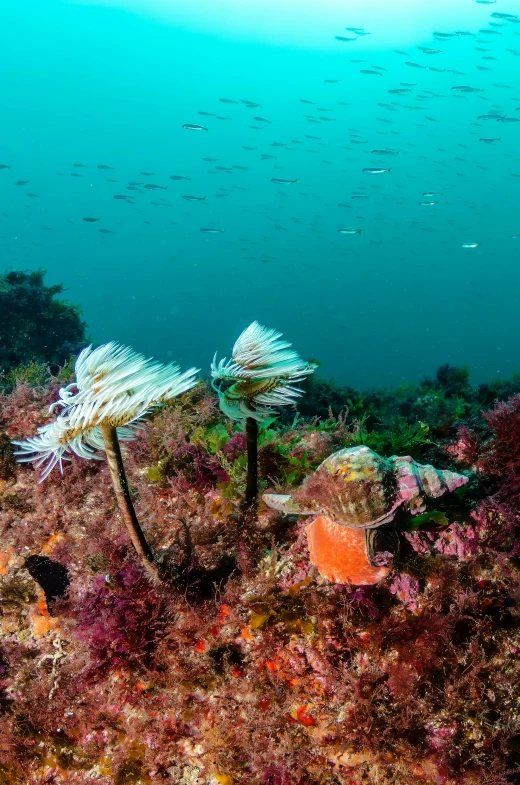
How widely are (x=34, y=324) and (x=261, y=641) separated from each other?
17.2 metres

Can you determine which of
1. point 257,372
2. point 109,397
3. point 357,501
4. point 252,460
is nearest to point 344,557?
point 357,501

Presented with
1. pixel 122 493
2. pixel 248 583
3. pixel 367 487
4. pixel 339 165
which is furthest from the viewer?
pixel 339 165

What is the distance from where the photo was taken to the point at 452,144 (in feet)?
440

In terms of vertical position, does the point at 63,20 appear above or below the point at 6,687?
above

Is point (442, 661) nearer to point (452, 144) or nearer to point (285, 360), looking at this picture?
point (285, 360)

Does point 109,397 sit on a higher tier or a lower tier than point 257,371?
higher

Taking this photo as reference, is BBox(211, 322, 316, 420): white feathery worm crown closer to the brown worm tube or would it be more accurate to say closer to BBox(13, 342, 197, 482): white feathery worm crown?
BBox(13, 342, 197, 482): white feathery worm crown

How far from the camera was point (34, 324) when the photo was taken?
17.1 m

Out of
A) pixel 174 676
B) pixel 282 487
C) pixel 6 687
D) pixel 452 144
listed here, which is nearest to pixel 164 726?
pixel 174 676

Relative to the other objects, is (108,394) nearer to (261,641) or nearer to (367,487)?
(367,487)

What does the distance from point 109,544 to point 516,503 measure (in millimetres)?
3415

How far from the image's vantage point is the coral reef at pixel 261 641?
2.88 m

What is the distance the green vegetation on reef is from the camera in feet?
53.9

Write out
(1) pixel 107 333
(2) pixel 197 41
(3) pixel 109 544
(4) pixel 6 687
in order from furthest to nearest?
(2) pixel 197 41, (1) pixel 107 333, (4) pixel 6 687, (3) pixel 109 544
